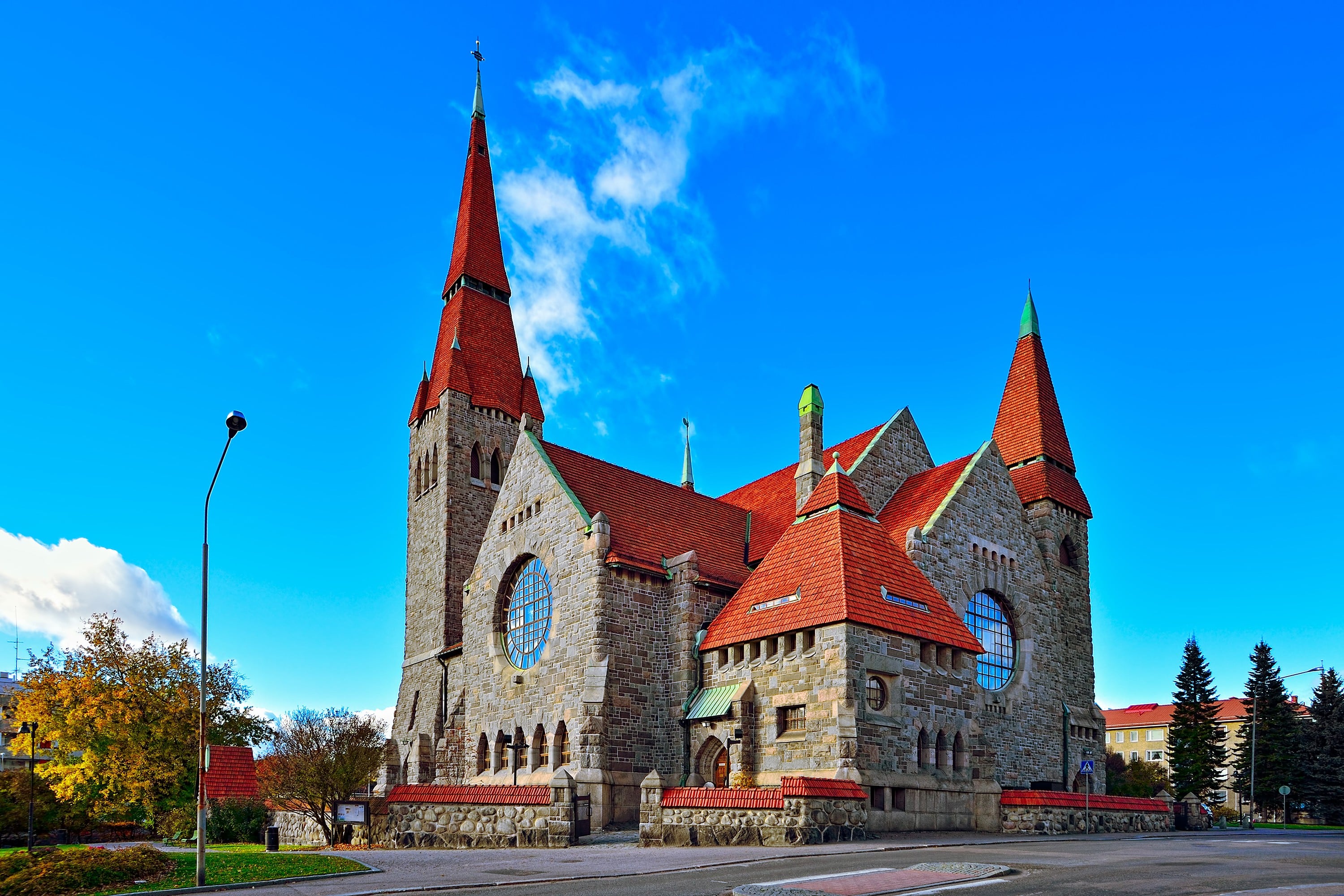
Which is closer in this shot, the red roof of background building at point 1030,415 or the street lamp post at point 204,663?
the street lamp post at point 204,663

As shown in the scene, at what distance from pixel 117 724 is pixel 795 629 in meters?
25.0

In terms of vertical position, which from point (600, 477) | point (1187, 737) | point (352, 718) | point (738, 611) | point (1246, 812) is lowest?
point (1246, 812)

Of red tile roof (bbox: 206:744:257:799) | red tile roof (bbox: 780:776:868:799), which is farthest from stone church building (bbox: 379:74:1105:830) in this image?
red tile roof (bbox: 206:744:257:799)

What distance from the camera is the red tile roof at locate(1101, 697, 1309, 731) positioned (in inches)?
4250

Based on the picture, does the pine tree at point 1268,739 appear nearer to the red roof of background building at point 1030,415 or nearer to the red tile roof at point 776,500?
the red roof of background building at point 1030,415

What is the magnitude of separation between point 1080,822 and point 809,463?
13.0 meters

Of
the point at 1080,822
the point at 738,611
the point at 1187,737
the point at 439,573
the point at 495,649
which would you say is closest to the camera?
the point at 1080,822

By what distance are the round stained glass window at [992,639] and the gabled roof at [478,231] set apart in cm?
2982

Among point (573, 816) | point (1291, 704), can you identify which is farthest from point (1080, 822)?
point (1291, 704)

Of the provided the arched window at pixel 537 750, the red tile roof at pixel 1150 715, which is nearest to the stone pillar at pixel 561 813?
the arched window at pixel 537 750

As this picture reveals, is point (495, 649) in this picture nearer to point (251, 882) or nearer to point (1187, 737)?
point (251, 882)

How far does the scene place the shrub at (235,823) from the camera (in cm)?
3253

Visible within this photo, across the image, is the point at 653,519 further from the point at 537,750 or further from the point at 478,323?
the point at 478,323

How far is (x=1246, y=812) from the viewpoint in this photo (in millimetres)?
74188
